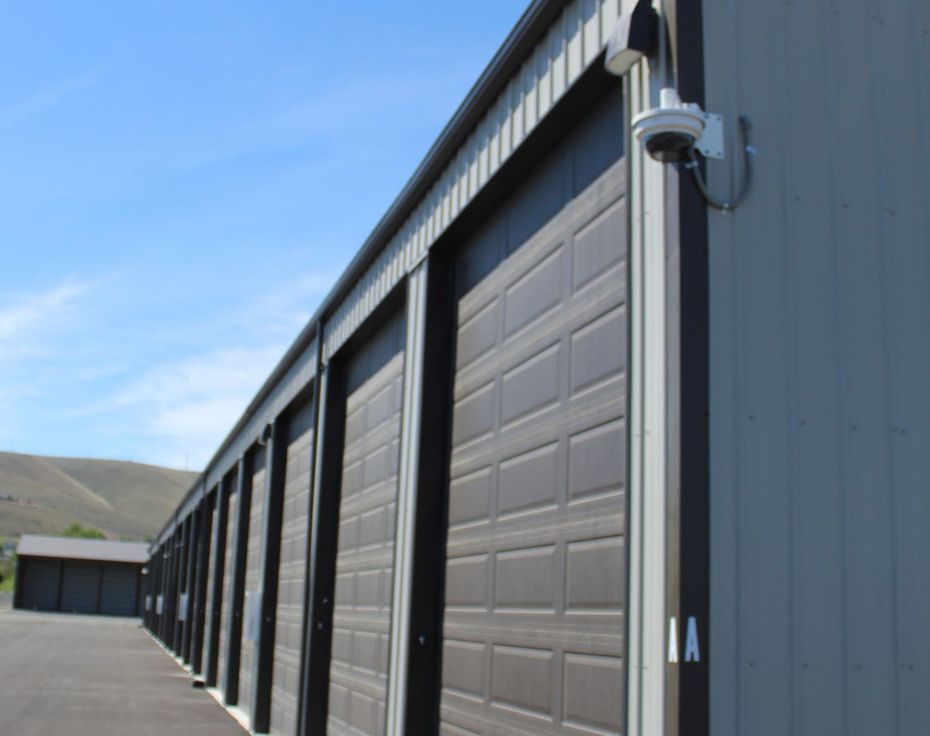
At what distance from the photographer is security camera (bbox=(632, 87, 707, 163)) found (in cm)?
464

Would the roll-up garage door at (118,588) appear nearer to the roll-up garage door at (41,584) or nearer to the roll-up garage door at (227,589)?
the roll-up garage door at (41,584)

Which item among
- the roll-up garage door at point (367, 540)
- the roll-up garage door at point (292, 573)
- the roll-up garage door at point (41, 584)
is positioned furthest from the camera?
the roll-up garage door at point (41, 584)

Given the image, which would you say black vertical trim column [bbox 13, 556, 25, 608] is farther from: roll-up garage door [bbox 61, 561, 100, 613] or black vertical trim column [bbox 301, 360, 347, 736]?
black vertical trim column [bbox 301, 360, 347, 736]

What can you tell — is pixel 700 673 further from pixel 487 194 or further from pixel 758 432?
pixel 487 194

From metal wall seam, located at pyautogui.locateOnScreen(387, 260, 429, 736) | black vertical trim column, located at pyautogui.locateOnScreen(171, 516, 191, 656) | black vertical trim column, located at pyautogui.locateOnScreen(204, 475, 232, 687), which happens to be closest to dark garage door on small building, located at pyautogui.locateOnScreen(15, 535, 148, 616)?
black vertical trim column, located at pyautogui.locateOnScreen(171, 516, 191, 656)

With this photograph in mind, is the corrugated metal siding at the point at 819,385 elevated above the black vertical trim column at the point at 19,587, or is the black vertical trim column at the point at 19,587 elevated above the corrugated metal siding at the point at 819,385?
the corrugated metal siding at the point at 819,385

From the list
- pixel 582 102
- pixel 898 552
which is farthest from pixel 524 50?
pixel 898 552

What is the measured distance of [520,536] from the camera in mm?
6703

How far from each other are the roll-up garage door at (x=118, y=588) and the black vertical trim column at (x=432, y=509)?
209 ft

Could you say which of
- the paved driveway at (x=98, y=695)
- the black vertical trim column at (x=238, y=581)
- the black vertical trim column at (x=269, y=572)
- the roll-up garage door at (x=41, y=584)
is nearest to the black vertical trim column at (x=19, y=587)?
the roll-up garage door at (x=41, y=584)

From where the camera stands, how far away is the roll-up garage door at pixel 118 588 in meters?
67.8

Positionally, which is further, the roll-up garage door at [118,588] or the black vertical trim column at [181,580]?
the roll-up garage door at [118,588]

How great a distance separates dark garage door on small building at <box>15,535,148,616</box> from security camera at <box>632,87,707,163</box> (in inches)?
2554

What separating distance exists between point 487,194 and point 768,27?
2718 millimetres
